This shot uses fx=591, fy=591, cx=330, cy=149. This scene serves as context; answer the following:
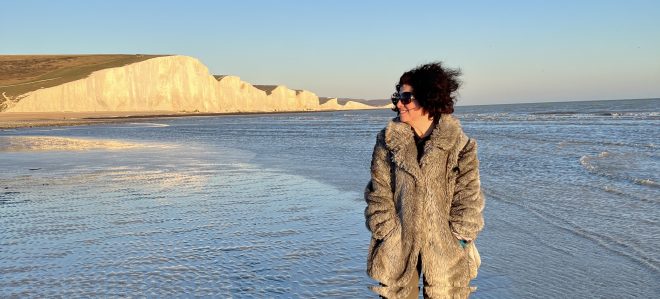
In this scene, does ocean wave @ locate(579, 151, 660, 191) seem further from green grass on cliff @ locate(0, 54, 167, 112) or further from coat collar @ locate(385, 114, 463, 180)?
green grass on cliff @ locate(0, 54, 167, 112)

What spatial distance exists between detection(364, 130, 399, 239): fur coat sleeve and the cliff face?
8261 centimetres

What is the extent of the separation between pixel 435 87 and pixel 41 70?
104 m

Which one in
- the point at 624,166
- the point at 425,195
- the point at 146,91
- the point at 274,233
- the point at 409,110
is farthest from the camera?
the point at 146,91

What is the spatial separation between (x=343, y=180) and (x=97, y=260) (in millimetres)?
7386

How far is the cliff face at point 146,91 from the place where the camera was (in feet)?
264

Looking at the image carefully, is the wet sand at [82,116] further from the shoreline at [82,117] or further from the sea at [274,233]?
the sea at [274,233]

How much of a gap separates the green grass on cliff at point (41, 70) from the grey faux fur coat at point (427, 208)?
83171mm

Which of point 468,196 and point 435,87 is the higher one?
point 435,87

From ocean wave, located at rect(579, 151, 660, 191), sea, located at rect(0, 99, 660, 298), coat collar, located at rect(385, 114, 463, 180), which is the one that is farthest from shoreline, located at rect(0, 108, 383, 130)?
coat collar, located at rect(385, 114, 463, 180)

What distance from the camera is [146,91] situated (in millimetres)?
93438

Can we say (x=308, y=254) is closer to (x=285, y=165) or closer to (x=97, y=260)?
(x=97, y=260)

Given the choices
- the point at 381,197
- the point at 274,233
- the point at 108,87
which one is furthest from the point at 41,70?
the point at 381,197

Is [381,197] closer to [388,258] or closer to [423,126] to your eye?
[388,258]

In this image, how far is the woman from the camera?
314cm
